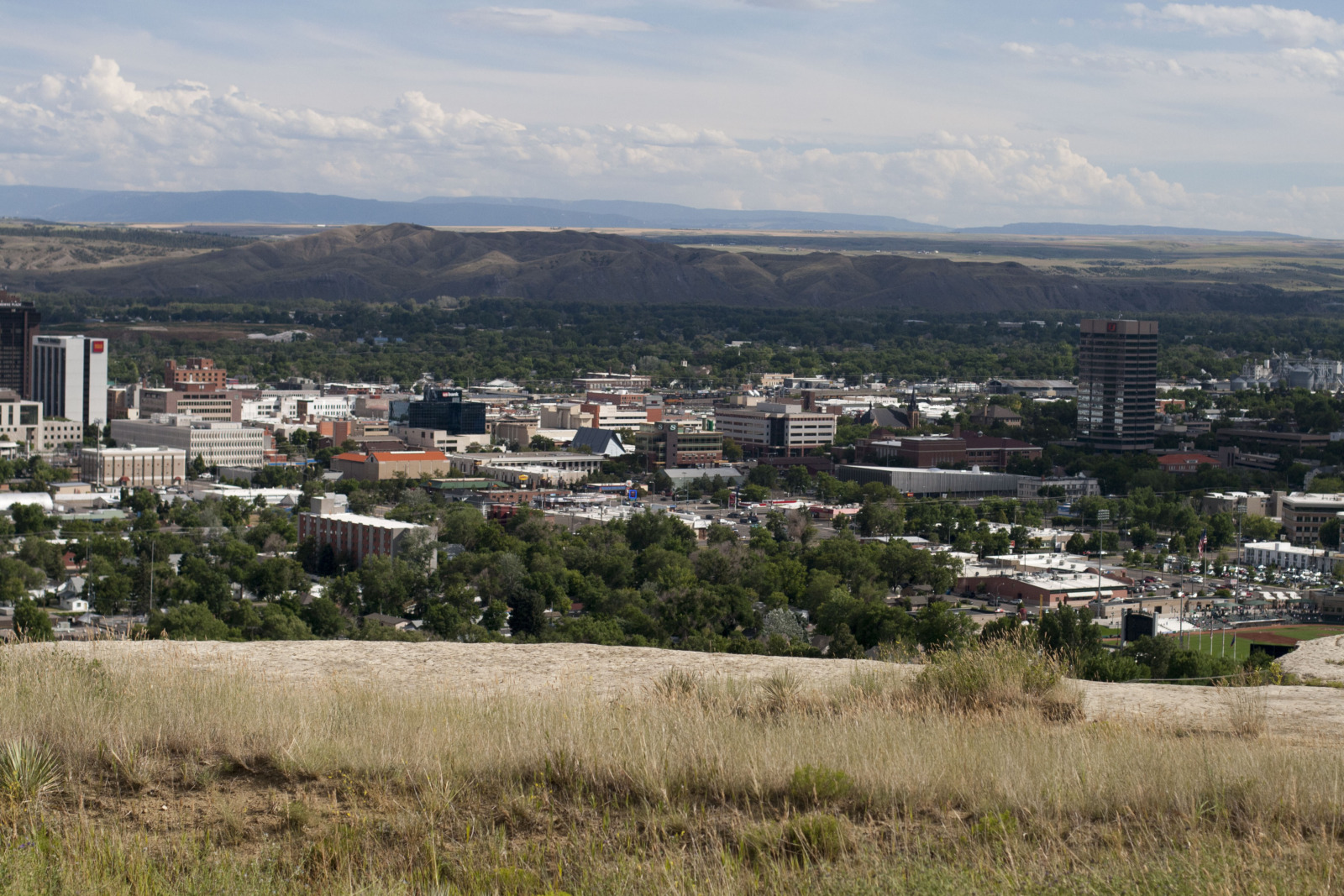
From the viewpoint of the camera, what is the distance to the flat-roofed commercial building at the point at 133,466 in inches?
2837

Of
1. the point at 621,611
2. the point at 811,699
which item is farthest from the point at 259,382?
the point at 811,699

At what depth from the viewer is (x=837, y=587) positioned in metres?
Result: 38.8

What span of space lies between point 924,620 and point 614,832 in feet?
81.3

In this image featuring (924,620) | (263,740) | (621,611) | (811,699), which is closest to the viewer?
(263,740)

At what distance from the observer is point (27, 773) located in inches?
273

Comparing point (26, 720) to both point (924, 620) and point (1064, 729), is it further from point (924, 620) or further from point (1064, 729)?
point (924, 620)

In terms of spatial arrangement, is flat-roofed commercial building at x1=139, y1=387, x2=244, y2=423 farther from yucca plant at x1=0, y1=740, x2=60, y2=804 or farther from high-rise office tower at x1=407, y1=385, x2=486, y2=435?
yucca plant at x1=0, y1=740, x2=60, y2=804

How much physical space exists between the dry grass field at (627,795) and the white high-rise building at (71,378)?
87.5m

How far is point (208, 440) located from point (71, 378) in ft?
55.7

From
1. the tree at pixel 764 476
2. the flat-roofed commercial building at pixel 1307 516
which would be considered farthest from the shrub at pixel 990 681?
the tree at pixel 764 476

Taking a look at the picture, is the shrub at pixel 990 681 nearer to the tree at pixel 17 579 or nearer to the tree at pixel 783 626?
the tree at pixel 783 626

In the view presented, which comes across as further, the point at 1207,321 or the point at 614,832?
the point at 1207,321

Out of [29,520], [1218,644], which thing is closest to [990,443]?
[29,520]

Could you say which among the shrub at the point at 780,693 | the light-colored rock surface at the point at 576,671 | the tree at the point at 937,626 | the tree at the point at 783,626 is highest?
the shrub at the point at 780,693
